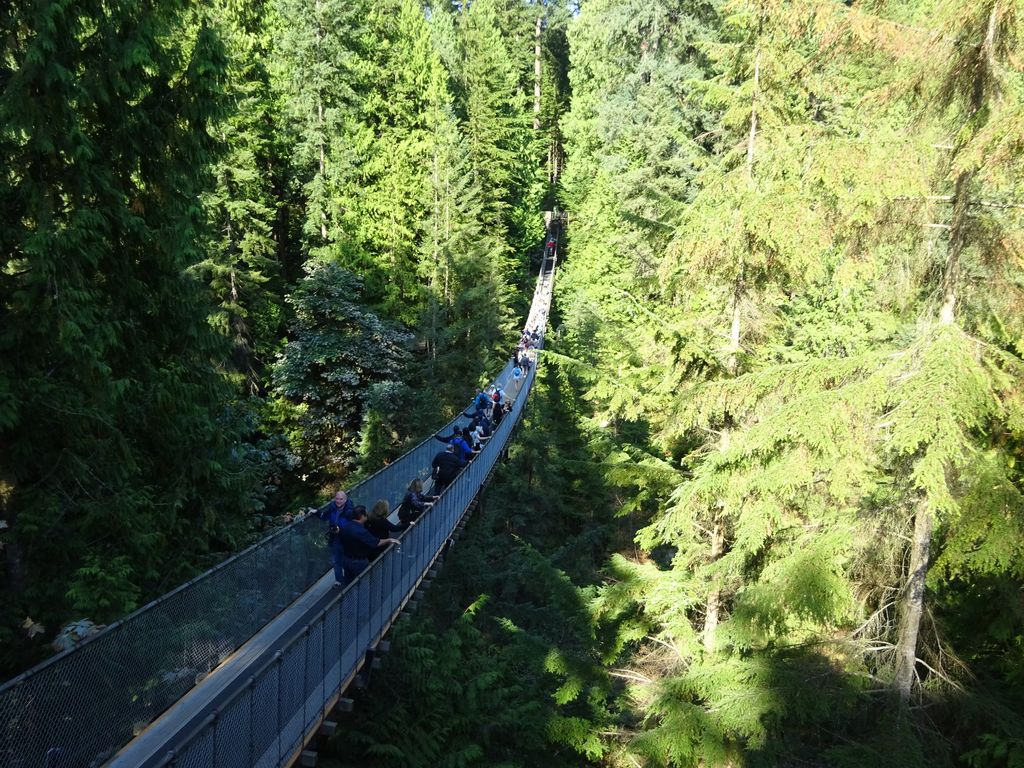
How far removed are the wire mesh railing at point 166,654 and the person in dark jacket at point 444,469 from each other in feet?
6.87

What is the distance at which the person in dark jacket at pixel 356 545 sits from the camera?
7.42 meters

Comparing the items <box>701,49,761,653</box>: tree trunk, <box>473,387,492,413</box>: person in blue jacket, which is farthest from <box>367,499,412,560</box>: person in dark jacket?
<box>473,387,492,413</box>: person in blue jacket

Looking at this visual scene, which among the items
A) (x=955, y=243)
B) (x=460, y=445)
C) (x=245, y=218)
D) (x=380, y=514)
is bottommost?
(x=380, y=514)

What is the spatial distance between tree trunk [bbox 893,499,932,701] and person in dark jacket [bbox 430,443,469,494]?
7.00m

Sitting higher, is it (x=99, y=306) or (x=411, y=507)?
(x=99, y=306)

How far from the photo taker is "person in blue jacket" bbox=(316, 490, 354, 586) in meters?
7.76

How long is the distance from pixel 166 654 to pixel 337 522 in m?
2.66

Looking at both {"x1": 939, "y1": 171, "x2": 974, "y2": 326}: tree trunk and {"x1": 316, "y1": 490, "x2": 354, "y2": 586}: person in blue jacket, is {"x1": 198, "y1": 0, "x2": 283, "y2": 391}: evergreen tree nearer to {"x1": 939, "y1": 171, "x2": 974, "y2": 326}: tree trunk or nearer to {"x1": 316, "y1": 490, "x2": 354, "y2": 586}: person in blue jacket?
{"x1": 316, "y1": 490, "x2": 354, "y2": 586}: person in blue jacket

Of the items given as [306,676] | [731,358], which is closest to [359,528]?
[306,676]

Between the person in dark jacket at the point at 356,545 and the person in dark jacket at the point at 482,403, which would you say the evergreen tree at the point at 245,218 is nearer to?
the person in dark jacket at the point at 482,403

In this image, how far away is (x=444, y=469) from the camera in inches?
455

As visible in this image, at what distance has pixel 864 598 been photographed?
650 centimetres

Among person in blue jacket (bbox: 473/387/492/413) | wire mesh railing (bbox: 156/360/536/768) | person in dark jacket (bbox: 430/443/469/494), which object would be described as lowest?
wire mesh railing (bbox: 156/360/536/768)

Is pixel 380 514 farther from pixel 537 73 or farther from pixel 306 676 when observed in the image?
pixel 537 73
